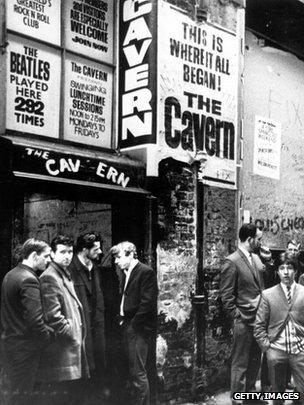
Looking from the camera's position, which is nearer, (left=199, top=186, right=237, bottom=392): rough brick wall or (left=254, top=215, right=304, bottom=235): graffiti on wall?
(left=199, top=186, right=237, bottom=392): rough brick wall

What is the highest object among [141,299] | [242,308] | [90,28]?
[90,28]

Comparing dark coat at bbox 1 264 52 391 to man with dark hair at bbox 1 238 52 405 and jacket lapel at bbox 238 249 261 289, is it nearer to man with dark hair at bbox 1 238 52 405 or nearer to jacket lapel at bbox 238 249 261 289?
man with dark hair at bbox 1 238 52 405

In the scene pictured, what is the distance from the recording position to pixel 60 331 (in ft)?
18.6

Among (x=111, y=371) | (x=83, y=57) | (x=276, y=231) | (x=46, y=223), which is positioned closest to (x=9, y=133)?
(x=46, y=223)

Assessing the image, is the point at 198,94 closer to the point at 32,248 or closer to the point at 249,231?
the point at 249,231

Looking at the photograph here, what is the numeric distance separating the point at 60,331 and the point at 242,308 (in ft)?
7.32

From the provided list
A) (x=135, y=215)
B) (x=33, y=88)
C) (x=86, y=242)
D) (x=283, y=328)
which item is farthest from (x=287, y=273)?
(x=33, y=88)

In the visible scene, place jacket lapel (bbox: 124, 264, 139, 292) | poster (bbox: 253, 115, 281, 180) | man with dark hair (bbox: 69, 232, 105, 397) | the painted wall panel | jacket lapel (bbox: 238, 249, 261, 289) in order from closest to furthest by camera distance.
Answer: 1. man with dark hair (bbox: 69, 232, 105, 397)
2. jacket lapel (bbox: 124, 264, 139, 292)
3. jacket lapel (bbox: 238, 249, 261, 289)
4. the painted wall panel
5. poster (bbox: 253, 115, 281, 180)

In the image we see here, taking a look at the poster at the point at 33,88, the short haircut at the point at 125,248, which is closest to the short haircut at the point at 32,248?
the short haircut at the point at 125,248

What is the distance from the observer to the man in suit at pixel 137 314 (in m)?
6.46

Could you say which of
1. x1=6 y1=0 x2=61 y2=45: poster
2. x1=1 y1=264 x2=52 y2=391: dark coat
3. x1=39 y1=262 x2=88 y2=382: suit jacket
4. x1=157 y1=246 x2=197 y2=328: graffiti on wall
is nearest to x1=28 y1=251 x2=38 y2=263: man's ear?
x1=1 y1=264 x2=52 y2=391: dark coat

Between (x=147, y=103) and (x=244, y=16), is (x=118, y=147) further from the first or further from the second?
(x=244, y=16)

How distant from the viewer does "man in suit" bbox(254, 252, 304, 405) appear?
6.16 m

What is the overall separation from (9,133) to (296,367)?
147 inches
